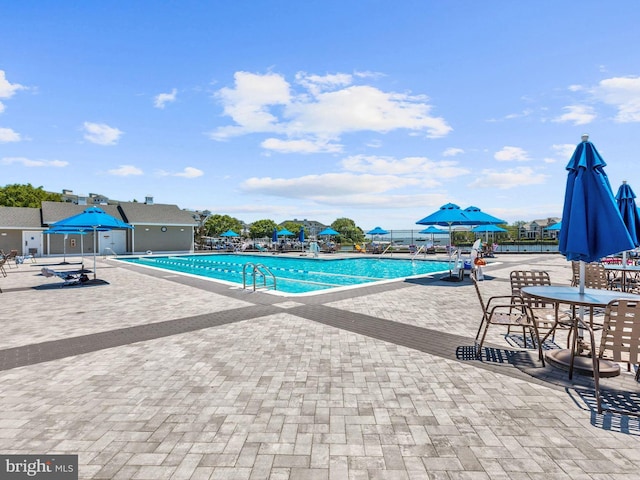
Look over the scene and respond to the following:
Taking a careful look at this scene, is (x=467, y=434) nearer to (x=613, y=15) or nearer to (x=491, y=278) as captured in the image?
(x=613, y=15)

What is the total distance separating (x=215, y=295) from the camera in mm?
8961

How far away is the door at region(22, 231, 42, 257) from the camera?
25.9 meters

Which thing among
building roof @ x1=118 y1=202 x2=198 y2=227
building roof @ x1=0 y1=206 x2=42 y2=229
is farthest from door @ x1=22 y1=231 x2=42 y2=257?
building roof @ x1=118 y1=202 x2=198 y2=227

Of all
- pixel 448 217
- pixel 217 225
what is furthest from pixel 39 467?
pixel 217 225

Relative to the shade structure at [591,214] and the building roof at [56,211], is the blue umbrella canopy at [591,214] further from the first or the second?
the building roof at [56,211]

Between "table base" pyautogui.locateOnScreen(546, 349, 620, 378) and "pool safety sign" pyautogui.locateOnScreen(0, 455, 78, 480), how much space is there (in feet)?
16.7

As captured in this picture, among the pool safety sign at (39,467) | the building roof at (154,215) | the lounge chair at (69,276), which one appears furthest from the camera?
the building roof at (154,215)

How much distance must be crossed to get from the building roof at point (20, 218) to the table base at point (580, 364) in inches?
1376

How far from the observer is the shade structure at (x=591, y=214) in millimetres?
3900

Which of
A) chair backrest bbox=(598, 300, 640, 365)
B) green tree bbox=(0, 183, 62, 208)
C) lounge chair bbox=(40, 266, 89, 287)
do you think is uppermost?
green tree bbox=(0, 183, 62, 208)

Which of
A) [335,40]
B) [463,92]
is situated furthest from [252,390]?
[463,92]

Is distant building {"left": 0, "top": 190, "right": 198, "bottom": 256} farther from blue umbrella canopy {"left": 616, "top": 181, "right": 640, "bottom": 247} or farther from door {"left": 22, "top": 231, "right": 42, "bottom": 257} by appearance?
blue umbrella canopy {"left": 616, "top": 181, "right": 640, "bottom": 247}

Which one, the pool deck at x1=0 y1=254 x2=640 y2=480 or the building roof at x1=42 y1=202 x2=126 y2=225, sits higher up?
the building roof at x1=42 y1=202 x2=126 y2=225

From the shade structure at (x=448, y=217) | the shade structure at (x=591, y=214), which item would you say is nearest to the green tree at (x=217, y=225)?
the shade structure at (x=448, y=217)
